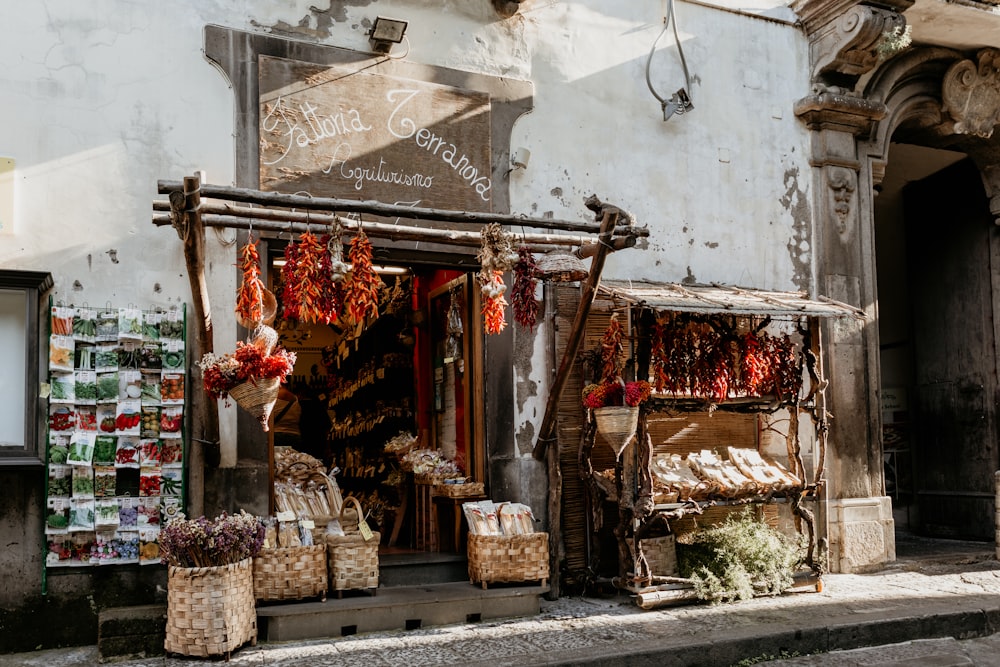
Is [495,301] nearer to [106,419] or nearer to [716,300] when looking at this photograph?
[716,300]

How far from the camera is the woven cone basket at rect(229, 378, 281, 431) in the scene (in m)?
6.16

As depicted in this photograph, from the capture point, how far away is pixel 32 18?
6633 mm

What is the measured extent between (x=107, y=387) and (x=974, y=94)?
9.86 meters

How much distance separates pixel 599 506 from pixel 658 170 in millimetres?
3442

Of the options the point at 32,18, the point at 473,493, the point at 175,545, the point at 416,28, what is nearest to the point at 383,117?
the point at 416,28

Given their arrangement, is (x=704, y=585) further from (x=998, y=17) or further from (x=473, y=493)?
(x=998, y=17)

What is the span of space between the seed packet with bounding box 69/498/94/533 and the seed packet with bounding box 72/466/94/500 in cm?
3

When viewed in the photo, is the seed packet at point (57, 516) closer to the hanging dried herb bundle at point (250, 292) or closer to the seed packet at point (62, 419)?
the seed packet at point (62, 419)

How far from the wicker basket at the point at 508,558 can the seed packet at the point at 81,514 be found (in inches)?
117

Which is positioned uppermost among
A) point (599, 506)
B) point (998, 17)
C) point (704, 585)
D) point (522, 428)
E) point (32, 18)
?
point (998, 17)

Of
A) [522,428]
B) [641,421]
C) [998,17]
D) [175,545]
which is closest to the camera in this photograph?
[175,545]

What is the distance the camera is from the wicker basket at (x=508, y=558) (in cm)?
732

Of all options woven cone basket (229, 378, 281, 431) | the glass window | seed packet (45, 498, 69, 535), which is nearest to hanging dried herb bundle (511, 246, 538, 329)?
woven cone basket (229, 378, 281, 431)

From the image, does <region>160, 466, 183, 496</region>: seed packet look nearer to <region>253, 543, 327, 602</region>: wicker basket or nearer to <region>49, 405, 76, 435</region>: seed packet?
<region>49, 405, 76, 435</region>: seed packet
